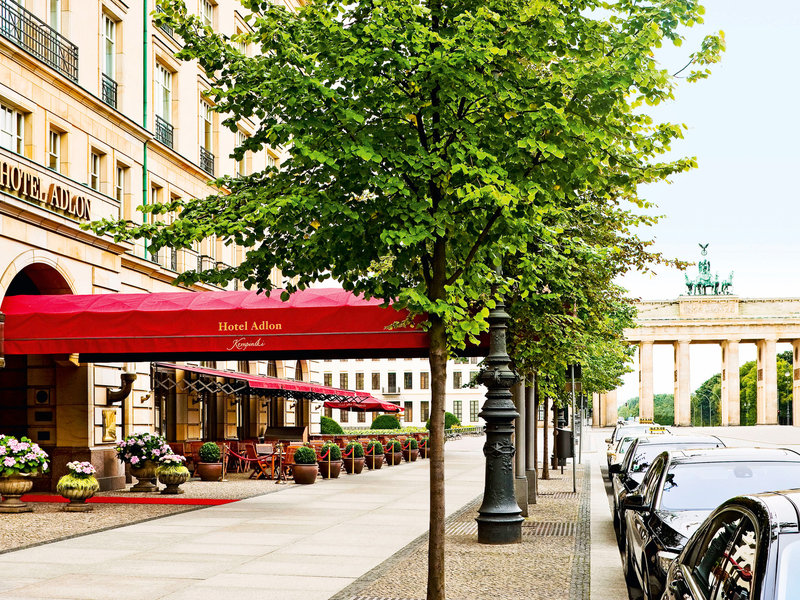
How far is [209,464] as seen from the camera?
26984 mm

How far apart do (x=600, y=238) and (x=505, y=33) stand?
8.98 meters

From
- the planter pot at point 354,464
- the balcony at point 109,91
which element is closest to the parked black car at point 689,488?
the balcony at point 109,91

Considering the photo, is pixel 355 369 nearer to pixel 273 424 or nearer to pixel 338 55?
pixel 273 424

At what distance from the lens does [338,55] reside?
8.79m

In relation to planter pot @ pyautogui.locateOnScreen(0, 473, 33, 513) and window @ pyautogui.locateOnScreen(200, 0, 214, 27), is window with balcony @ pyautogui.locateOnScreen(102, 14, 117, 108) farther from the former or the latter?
planter pot @ pyautogui.locateOnScreen(0, 473, 33, 513)

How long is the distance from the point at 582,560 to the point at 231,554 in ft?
14.6

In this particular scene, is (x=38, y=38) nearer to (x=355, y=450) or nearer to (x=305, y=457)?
(x=305, y=457)

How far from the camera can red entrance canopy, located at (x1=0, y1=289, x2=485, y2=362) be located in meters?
19.7

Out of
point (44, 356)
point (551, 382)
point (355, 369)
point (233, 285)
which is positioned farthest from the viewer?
point (355, 369)

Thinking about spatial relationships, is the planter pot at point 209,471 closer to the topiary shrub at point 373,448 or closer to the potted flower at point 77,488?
the topiary shrub at point 373,448

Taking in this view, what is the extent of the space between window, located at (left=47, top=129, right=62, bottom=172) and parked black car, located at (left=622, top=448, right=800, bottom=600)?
1760 cm

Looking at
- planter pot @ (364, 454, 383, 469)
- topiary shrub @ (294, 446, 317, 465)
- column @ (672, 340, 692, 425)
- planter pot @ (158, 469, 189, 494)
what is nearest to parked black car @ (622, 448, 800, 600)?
planter pot @ (158, 469, 189, 494)

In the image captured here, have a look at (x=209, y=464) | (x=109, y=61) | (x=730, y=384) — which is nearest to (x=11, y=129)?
(x=109, y=61)

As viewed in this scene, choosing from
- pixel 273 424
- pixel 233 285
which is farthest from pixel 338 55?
pixel 273 424
